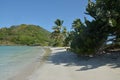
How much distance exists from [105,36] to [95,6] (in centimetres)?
260

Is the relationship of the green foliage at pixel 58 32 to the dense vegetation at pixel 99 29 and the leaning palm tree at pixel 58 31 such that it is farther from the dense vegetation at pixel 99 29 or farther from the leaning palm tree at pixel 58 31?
the dense vegetation at pixel 99 29

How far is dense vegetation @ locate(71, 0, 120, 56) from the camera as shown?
19292 mm

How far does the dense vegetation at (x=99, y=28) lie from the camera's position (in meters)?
19.3

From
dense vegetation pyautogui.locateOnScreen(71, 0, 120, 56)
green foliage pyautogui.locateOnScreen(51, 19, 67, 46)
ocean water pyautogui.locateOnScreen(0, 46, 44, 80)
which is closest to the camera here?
ocean water pyautogui.locateOnScreen(0, 46, 44, 80)

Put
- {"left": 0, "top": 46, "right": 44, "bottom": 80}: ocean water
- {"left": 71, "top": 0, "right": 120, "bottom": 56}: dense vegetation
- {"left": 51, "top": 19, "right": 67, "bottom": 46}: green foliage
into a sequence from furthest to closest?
{"left": 51, "top": 19, "right": 67, "bottom": 46}: green foliage < {"left": 71, "top": 0, "right": 120, "bottom": 56}: dense vegetation < {"left": 0, "top": 46, "right": 44, "bottom": 80}: ocean water

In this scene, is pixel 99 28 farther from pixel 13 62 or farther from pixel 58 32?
pixel 58 32

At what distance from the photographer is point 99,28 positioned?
67.6ft

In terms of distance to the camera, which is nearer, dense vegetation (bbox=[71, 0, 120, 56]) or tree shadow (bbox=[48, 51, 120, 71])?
tree shadow (bbox=[48, 51, 120, 71])

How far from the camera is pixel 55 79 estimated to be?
43.4 ft

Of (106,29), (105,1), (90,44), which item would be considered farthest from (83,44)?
(105,1)

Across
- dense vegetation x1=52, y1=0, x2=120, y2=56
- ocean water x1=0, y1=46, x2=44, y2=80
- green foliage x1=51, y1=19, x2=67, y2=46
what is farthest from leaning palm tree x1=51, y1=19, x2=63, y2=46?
dense vegetation x1=52, y1=0, x2=120, y2=56

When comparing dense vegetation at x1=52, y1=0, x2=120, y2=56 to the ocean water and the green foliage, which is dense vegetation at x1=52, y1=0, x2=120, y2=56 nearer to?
the ocean water

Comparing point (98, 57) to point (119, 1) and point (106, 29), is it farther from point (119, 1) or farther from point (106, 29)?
point (119, 1)

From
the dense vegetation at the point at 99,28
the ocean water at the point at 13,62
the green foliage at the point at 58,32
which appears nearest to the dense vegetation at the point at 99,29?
the dense vegetation at the point at 99,28
